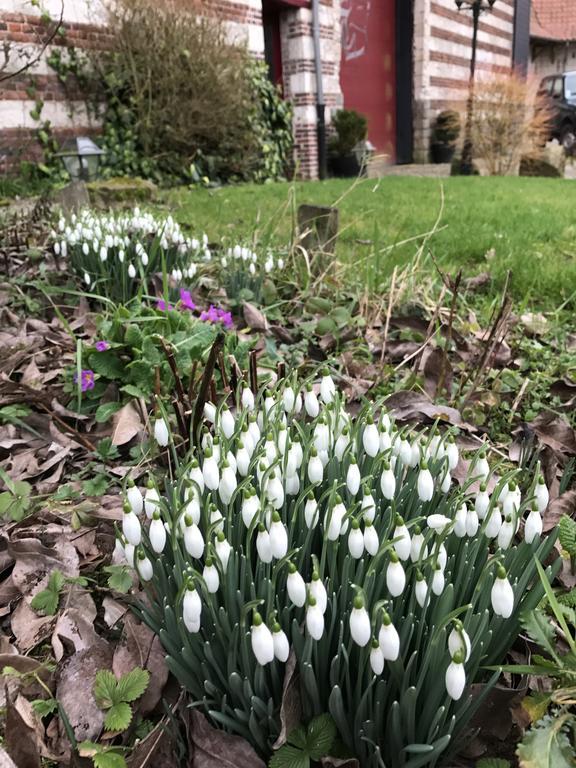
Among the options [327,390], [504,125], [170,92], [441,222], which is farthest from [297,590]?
[504,125]

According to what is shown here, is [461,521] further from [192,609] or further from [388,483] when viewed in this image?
[192,609]

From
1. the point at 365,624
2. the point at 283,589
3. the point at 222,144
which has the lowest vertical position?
the point at 283,589

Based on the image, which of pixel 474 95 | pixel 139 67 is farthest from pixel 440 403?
pixel 474 95

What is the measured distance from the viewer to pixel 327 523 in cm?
122

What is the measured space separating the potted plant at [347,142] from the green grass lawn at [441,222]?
3945 mm

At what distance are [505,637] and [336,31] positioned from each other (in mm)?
14949

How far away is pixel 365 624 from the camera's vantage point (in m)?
1.04

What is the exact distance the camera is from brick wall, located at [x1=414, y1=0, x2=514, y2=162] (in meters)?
16.9

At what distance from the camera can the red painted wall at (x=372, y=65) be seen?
51.6ft

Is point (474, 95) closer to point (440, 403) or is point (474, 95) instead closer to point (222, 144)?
point (222, 144)

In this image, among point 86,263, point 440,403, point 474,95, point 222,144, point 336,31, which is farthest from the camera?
point 474,95

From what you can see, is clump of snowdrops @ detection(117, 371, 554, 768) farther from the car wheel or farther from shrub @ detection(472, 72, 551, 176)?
the car wheel

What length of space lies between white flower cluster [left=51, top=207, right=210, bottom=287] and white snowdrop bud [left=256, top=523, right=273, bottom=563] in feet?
7.53

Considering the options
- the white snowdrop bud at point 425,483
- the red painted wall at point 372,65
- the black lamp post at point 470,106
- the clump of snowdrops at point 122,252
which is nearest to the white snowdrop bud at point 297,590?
the white snowdrop bud at point 425,483
